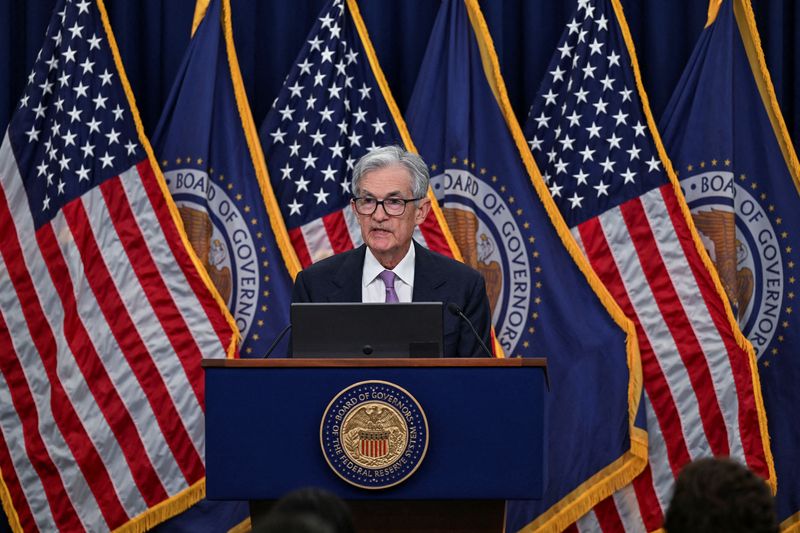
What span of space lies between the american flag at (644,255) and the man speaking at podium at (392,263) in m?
1.92

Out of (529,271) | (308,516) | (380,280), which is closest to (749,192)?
(529,271)

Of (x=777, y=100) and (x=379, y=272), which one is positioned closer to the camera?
(x=379, y=272)

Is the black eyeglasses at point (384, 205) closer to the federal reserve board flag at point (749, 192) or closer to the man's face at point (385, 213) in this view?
the man's face at point (385, 213)

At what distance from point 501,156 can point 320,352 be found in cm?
277

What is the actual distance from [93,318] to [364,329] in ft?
8.79

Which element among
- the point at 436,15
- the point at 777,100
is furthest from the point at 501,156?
the point at 777,100

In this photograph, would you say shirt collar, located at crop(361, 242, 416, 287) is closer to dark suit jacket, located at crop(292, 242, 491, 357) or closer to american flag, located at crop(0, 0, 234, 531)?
dark suit jacket, located at crop(292, 242, 491, 357)

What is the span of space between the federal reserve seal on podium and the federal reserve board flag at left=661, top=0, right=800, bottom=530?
9.87 ft

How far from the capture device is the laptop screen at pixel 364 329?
339 centimetres

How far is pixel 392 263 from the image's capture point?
13.6ft

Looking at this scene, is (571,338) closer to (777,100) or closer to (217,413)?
(777,100)

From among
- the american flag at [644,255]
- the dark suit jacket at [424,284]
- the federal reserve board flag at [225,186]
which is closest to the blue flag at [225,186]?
the federal reserve board flag at [225,186]

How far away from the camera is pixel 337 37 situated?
6008 millimetres

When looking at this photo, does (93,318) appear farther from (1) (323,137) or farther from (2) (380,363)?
(2) (380,363)
